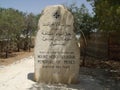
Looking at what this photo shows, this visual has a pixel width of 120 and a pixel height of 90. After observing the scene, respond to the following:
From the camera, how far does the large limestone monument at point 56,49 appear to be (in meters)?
11.1

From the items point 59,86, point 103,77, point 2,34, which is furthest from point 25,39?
point 59,86

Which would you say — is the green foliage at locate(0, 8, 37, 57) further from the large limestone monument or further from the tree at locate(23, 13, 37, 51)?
the large limestone monument

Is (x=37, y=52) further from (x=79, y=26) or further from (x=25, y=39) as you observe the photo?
(x=25, y=39)

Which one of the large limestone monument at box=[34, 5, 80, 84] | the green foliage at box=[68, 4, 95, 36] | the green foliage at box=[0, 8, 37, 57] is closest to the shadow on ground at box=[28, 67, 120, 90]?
the large limestone monument at box=[34, 5, 80, 84]

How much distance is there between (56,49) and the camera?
11.3 meters

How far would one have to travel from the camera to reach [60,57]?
11.2 metres

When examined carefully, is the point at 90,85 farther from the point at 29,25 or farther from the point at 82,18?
the point at 29,25

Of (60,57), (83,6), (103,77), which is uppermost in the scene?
(83,6)

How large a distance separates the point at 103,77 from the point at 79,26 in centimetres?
532

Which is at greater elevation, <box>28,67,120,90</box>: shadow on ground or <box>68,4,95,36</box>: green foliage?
<box>68,4,95,36</box>: green foliage

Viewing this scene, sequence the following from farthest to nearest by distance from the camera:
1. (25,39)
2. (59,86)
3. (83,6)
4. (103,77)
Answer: (25,39) → (83,6) → (103,77) → (59,86)

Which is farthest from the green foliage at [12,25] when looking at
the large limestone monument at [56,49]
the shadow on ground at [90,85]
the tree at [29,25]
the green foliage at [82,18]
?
the large limestone monument at [56,49]

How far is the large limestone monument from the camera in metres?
11.1

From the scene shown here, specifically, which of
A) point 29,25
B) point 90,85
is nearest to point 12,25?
point 29,25
